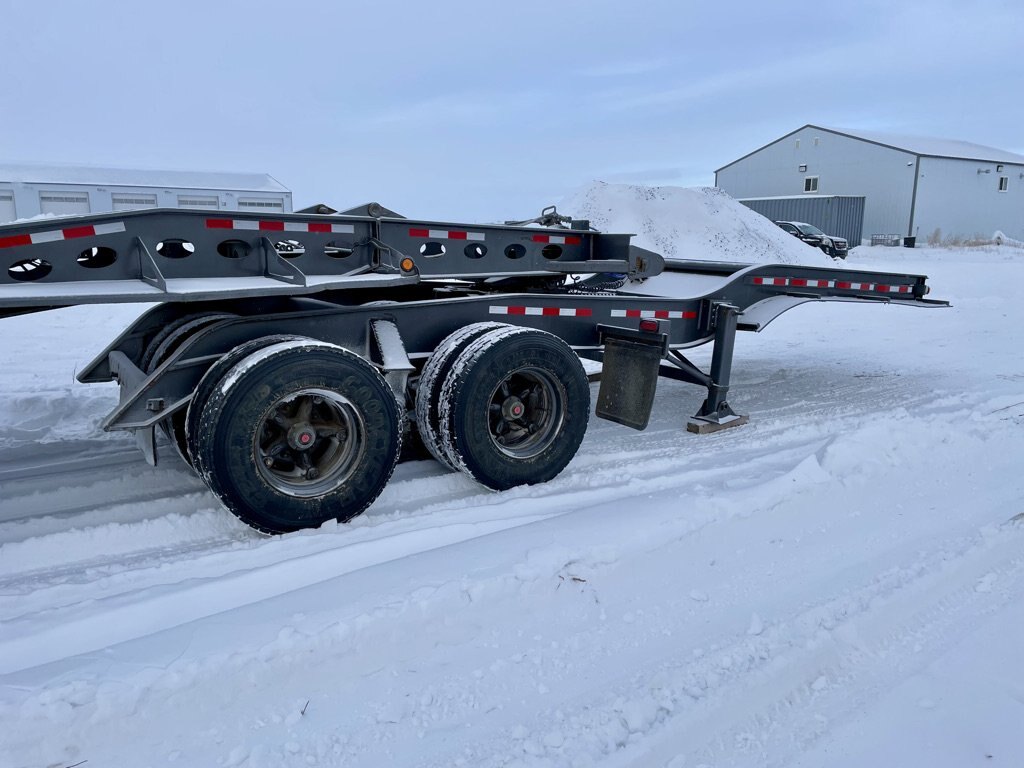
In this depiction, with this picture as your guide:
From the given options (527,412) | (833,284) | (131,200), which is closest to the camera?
(527,412)

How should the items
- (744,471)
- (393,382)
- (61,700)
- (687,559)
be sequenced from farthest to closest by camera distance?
(744,471) < (393,382) < (687,559) < (61,700)

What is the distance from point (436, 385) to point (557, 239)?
167cm

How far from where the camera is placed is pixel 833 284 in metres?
6.30

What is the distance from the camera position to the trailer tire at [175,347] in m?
4.21

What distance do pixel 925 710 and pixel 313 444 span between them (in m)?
2.84

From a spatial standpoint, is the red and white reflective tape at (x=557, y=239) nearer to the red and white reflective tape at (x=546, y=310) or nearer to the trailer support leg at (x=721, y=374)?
the red and white reflective tape at (x=546, y=310)

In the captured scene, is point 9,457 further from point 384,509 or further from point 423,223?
point 423,223

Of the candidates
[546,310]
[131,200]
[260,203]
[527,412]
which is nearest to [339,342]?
[527,412]

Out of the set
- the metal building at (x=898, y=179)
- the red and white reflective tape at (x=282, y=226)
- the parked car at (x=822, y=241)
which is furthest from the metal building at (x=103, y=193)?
the metal building at (x=898, y=179)

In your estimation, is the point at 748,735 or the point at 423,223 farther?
the point at 423,223

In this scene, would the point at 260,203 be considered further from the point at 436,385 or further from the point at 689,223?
the point at 436,385

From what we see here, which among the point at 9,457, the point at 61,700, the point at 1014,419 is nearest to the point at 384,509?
the point at 61,700

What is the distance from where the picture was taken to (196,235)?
4.09 metres

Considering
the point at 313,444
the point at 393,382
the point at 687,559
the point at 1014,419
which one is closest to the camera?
the point at 687,559
